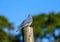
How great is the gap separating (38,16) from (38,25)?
85cm

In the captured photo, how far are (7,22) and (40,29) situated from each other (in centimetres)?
328

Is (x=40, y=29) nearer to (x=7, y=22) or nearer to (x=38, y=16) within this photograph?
(x=38, y=16)

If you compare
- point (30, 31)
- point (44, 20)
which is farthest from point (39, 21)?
point (30, 31)

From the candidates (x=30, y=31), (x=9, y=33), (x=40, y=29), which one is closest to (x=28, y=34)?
(x=30, y=31)

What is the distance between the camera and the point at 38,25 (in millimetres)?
21391

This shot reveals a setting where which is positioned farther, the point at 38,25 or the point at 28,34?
the point at 38,25

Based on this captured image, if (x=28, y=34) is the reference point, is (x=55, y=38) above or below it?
above

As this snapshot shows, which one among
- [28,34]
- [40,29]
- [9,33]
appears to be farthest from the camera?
[40,29]

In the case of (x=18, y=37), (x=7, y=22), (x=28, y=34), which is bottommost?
(x=28, y=34)

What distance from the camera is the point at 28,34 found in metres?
3.87

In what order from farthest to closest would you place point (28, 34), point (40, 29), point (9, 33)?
point (40, 29), point (9, 33), point (28, 34)

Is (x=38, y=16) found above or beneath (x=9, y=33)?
above

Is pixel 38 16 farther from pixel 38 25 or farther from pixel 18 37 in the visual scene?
pixel 18 37

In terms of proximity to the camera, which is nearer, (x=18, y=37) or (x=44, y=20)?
(x=18, y=37)
